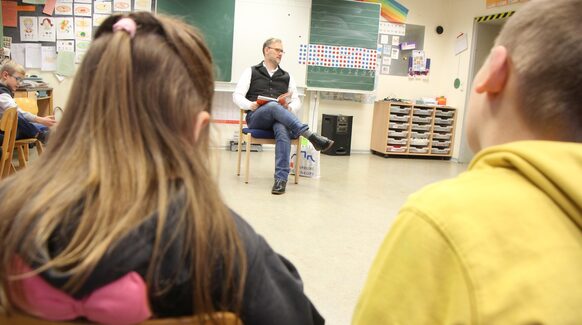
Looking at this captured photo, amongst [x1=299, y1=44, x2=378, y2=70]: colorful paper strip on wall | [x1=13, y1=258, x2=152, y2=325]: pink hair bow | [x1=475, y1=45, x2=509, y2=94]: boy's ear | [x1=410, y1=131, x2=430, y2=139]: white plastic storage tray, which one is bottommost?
[x1=410, y1=131, x2=430, y2=139]: white plastic storage tray

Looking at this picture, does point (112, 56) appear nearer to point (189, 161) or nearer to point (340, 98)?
point (189, 161)

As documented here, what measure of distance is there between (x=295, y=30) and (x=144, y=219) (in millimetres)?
5375

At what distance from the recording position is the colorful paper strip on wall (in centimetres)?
573

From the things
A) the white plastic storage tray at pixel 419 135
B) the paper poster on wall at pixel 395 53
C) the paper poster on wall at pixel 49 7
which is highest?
the paper poster on wall at pixel 49 7

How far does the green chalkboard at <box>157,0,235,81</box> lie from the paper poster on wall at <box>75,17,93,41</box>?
33.8 inches

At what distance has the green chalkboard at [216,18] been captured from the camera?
5.28 meters

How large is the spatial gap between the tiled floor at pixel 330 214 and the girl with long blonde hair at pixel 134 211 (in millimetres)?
171

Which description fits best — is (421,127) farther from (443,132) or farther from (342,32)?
(342,32)

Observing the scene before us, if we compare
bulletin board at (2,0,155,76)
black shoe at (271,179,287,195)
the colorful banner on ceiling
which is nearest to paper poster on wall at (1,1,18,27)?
bulletin board at (2,0,155,76)

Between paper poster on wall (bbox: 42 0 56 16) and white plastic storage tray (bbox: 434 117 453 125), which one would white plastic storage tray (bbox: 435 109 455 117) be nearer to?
white plastic storage tray (bbox: 434 117 453 125)

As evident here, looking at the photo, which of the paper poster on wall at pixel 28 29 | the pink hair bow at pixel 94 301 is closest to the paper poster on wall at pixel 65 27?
the paper poster on wall at pixel 28 29

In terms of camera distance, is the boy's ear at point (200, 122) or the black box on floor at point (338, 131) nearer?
the boy's ear at point (200, 122)

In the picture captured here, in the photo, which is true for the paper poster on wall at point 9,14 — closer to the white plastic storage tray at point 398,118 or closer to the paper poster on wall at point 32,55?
the paper poster on wall at point 32,55

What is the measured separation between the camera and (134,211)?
0.56 meters
